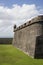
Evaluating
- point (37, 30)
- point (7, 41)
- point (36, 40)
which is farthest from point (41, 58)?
point (7, 41)

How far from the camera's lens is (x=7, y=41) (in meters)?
32.8

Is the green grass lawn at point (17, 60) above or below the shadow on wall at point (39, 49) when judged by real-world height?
below

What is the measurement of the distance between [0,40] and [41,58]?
22.2m

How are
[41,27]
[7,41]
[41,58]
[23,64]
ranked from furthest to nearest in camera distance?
[7,41]
[41,27]
[41,58]
[23,64]

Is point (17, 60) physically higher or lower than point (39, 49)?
lower

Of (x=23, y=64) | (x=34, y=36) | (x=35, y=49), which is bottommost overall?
(x=23, y=64)

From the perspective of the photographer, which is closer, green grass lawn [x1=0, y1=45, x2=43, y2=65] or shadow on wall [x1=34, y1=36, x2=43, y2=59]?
green grass lawn [x1=0, y1=45, x2=43, y2=65]

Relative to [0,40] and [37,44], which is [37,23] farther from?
[0,40]

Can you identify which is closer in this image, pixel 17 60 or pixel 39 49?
pixel 17 60

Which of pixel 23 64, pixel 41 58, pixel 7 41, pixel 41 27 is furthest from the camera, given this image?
pixel 7 41

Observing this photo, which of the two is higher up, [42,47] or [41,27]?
[41,27]

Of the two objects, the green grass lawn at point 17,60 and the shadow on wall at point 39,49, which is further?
the shadow on wall at point 39,49

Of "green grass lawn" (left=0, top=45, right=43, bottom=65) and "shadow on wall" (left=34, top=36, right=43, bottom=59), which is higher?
"shadow on wall" (left=34, top=36, right=43, bottom=59)

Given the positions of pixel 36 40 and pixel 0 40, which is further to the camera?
pixel 0 40
